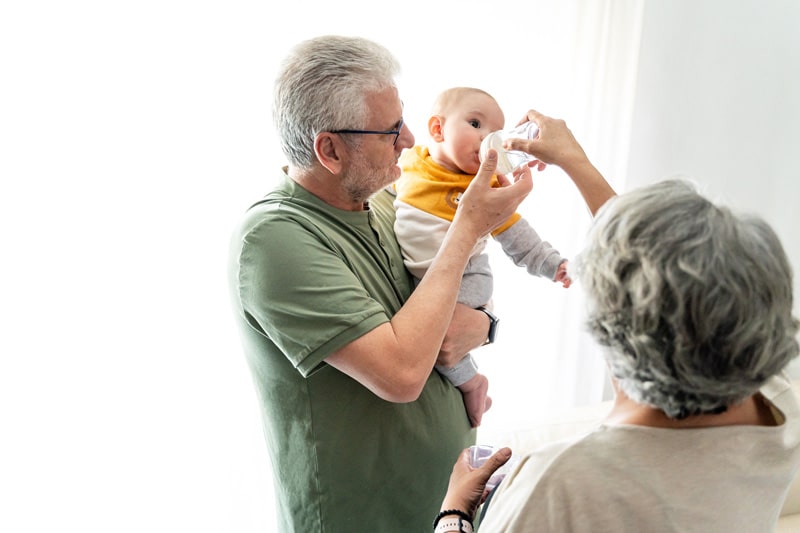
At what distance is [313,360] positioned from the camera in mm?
1292

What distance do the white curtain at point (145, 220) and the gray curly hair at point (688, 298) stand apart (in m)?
1.38

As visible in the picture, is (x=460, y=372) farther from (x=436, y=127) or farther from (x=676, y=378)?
(x=676, y=378)

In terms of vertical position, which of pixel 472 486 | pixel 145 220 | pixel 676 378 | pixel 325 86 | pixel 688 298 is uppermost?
pixel 325 86

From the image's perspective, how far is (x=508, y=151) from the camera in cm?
169

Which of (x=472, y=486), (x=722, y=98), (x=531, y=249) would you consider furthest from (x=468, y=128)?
(x=722, y=98)

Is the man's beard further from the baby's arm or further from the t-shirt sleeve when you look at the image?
the baby's arm

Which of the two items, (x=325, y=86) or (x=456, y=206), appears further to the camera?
(x=456, y=206)

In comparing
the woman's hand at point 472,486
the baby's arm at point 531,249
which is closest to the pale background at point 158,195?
the baby's arm at point 531,249

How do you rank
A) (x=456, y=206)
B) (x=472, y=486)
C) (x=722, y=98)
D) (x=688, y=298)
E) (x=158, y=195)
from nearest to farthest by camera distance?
(x=688, y=298), (x=472, y=486), (x=456, y=206), (x=158, y=195), (x=722, y=98)

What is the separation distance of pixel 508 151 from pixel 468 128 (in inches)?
4.9

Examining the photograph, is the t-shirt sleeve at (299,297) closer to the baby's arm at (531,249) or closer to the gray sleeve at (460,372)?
the gray sleeve at (460,372)

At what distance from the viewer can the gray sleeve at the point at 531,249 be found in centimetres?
183

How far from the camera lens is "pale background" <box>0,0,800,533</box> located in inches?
76.3

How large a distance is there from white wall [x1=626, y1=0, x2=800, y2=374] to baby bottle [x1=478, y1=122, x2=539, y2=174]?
130cm
